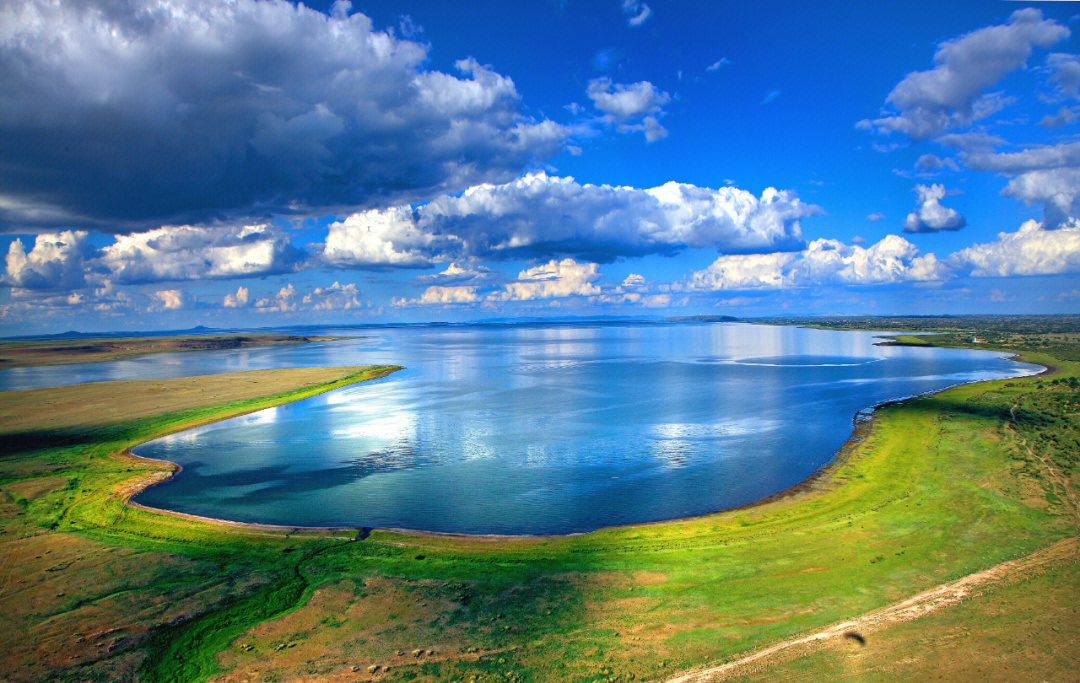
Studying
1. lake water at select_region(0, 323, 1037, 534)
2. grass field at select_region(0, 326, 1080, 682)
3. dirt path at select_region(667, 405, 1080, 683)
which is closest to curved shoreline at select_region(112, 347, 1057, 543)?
grass field at select_region(0, 326, 1080, 682)

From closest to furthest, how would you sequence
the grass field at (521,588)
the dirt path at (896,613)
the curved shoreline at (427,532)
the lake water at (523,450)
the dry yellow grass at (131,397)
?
the dirt path at (896,613)
the grass field at (521,588)
the curved shoreline at (427,532)
the lake water at (523,450)
the dry yellow grass at (131,397)

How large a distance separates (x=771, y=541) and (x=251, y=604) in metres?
19.6

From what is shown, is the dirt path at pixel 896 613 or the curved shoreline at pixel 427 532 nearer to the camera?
the dirt path at pixel 896 613

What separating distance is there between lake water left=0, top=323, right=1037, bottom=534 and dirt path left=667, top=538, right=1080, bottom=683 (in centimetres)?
1101

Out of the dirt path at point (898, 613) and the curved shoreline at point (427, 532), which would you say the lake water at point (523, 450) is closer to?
the curved shoreline at point (427, 532)

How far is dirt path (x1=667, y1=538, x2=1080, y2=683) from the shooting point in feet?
48.4

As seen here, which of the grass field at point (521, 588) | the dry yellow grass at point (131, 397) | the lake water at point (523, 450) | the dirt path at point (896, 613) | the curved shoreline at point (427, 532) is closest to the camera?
the dirt path at point (896, 613)

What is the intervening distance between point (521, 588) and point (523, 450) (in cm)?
2326

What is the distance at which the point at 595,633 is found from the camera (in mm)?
16578

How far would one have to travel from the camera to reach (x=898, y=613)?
17.0 m

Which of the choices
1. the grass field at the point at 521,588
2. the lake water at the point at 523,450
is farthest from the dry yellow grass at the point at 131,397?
the grass field at the point at 521,588

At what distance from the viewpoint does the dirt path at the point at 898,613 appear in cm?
1477

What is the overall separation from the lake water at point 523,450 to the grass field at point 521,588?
3705 mm

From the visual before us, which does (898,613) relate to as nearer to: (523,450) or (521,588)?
(521,588)
